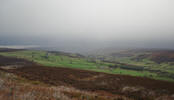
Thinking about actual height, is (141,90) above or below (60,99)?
below

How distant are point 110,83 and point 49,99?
25.5 metres

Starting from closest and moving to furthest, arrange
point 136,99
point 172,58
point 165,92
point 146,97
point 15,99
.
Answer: point 15,99 < point 136,99 < point 146,97 < point 165,92 < point 172,58

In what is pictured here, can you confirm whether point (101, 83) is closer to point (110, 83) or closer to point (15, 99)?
point (110, 83)

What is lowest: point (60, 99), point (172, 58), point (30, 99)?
point (172, 58)

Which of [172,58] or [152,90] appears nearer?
[152,90]

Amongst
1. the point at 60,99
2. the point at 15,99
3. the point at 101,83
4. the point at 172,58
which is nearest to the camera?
the point at 15,99

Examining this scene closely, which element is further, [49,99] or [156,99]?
[156,99]

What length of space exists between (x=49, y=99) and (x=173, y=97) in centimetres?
2461

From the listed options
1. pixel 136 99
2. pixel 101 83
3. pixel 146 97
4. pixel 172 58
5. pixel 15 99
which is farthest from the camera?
pixel 172 58

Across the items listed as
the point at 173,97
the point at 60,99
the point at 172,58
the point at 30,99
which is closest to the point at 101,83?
the point at 173,97

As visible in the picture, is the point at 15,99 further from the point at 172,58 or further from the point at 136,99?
the point at 172,58

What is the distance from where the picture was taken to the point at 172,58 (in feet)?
481

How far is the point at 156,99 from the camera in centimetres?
2109

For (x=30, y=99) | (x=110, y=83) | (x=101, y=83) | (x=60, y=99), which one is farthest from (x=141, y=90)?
(x=30, y=99)
